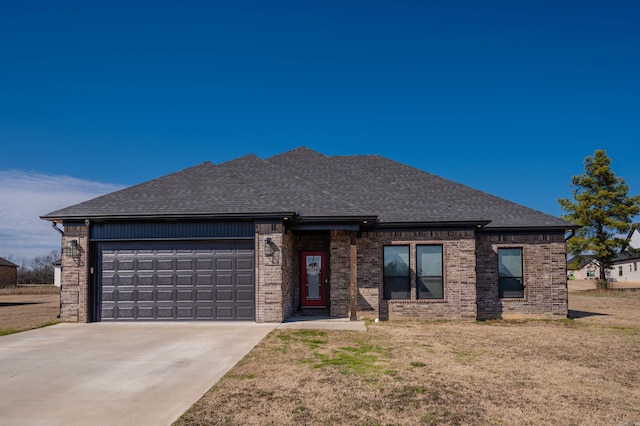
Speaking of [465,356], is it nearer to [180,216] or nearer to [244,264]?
[244,264]

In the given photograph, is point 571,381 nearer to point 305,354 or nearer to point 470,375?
point 470,375

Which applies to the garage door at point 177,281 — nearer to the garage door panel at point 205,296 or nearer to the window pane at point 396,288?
the garage door panel at point 205,296

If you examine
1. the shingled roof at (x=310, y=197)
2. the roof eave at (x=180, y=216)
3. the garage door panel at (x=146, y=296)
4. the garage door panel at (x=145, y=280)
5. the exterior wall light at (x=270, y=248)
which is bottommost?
the garage door panel at (x=146, y=296)

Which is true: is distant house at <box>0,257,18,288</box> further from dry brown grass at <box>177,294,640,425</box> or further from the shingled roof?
dry brown grass at <box>177,294,640,425</box>

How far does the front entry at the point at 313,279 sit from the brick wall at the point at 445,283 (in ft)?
5.18

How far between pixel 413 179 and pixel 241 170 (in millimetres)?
6939

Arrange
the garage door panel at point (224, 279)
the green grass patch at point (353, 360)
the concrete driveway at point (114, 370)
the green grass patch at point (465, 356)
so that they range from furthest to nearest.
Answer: the garage door panel at point (224, 279) → the green grass patch at point (465, 356) → the green grass patch at point (353, 360) → the concrete driveway at point (114, 370)

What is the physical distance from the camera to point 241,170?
682 inches

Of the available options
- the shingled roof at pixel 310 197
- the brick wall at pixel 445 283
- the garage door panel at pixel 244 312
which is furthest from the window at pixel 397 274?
the garage door panel at pixel 244 312

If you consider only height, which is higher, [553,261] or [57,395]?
[553,261]

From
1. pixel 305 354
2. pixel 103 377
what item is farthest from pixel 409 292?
pixel 103 377

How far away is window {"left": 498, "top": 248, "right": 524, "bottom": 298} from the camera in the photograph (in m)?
16.3

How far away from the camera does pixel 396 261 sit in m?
15.7

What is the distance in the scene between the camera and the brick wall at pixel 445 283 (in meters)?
15.4
